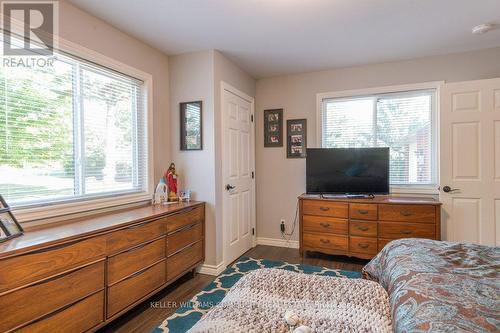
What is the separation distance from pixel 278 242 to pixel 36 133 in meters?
3.19

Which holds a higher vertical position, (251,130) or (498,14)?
(498,14)

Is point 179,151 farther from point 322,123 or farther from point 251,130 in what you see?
point 322,123

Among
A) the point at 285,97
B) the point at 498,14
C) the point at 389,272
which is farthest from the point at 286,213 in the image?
the point at 498,14

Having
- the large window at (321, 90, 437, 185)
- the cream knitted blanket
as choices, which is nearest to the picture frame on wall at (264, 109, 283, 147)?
the large window at (321, 90, 437, 185)

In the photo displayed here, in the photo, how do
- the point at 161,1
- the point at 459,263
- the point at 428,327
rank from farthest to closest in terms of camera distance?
1. the point at 161,1
2. the point at 459,263
3. the point at 428,327

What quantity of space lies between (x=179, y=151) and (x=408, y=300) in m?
2.64

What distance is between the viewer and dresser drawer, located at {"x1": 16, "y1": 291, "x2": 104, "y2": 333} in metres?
1.50

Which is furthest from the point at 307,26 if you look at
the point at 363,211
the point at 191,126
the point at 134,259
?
the point at 134,259

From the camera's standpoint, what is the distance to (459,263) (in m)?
1.50

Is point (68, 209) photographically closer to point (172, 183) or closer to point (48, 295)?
point (48, 295)

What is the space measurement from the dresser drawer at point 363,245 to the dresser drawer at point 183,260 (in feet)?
5.87

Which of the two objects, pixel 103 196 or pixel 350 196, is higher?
pixel 103 196

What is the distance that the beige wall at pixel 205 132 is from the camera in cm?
300

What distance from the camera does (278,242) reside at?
13.2ft
